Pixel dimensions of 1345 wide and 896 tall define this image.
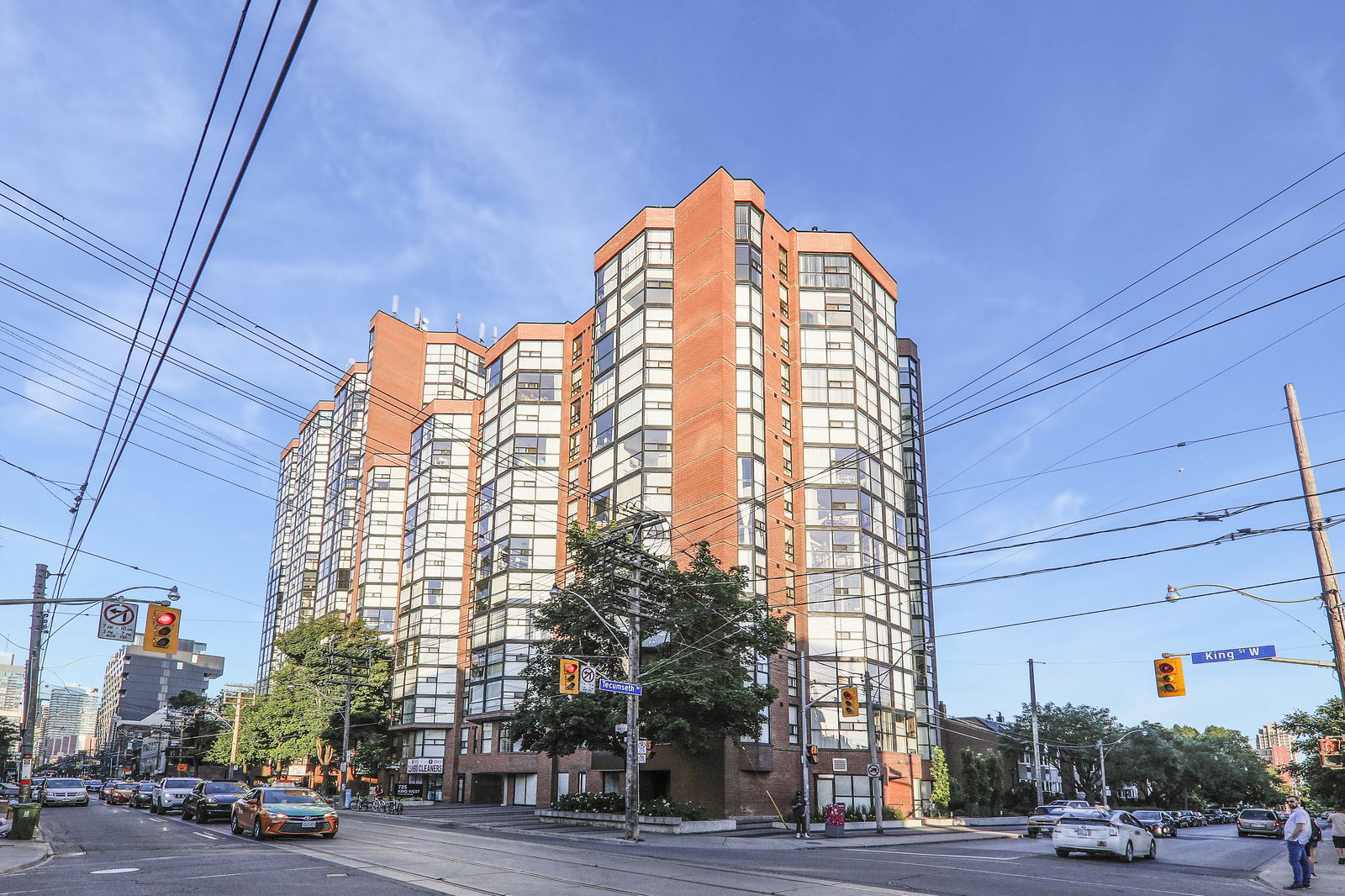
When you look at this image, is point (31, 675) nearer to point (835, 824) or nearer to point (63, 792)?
point (63, 792)

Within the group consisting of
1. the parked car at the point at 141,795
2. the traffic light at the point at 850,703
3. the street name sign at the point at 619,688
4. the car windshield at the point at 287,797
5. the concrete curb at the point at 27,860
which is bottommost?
the parked car at the point at 141,795

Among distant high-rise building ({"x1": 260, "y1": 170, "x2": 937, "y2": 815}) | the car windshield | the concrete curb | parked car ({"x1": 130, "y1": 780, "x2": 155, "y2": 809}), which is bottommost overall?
parked car ({"x1": 130, "y1": 780, "x2": 155, "y2": 809})

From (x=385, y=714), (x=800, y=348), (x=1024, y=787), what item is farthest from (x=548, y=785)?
(x=1024, y=787)

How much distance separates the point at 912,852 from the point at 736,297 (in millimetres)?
33520

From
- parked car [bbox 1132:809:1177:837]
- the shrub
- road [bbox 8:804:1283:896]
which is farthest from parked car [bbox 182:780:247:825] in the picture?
parked car [bbox 1132:809:1177:837]

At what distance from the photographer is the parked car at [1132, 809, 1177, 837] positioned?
44438 millimetres

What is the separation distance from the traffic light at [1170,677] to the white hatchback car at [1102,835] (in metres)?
4.03

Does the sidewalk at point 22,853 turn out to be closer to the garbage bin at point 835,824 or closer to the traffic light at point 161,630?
the traffic light at point 161,630

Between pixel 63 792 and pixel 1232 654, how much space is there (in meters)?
57.0

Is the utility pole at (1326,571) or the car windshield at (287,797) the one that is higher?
Result: the utility pole at (1326,571)

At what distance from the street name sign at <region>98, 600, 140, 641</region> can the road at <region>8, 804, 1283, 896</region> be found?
17.5 feet

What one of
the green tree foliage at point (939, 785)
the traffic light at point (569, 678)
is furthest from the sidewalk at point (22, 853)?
the green tree foliage at point (939, 785)

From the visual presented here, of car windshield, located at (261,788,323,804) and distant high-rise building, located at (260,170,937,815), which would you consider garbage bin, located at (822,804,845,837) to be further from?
car windshield, located at (261,788,323,804)

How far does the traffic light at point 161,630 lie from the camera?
23719 mm
